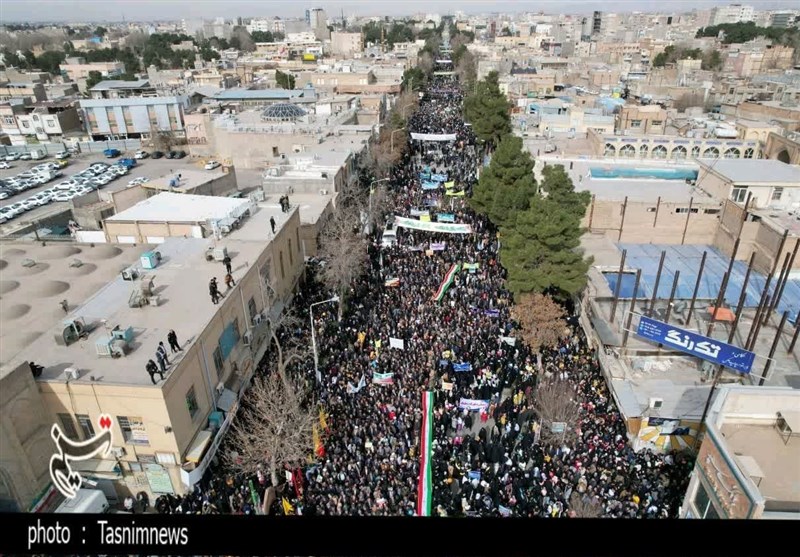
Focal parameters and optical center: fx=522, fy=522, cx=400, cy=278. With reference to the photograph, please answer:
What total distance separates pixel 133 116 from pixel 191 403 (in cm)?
5749

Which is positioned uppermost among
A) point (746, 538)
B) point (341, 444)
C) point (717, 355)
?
point (746, 538)

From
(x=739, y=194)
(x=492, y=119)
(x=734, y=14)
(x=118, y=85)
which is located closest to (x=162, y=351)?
(x=739, y=194)

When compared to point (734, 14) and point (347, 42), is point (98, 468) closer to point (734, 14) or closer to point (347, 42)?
point (347, 42)

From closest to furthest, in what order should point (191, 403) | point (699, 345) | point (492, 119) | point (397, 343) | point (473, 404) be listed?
point (191, 403)
point (699, 345)
point (473, 404)
point (397, 343)
point (492, 119)

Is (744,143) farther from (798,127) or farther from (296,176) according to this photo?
(296,176)

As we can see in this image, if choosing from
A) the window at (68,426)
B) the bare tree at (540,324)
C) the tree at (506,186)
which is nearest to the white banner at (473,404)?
the bare tree at (540,324)

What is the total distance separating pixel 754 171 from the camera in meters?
28.3

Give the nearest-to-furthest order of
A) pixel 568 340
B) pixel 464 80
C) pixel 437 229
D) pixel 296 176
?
pixel 568 340 < pixel 437 229 < pixel 296 176 < pixel 464 80

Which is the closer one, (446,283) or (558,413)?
(558,413)

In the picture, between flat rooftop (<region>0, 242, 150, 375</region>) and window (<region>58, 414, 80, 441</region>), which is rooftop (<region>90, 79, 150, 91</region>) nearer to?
flat rooftop (<region>0, 242, 150, 375</region>)

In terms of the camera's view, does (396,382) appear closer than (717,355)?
No

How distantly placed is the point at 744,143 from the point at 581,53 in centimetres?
10027

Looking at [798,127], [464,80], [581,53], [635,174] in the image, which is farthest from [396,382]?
[581,53]

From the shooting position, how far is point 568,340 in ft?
65.9
